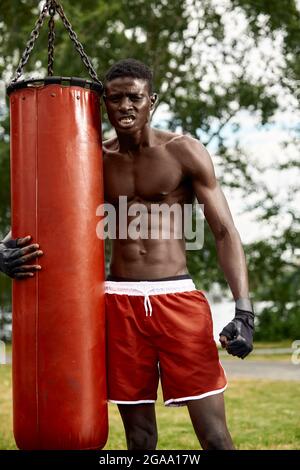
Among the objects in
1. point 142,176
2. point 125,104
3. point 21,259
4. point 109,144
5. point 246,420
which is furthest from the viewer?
point 246,420

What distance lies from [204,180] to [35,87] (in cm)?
76

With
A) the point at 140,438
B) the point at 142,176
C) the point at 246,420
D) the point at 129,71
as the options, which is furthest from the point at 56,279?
the point at 246,420

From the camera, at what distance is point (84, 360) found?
2.72 meters

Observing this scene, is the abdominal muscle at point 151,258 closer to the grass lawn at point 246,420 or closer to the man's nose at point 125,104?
the man's nose at point 125,104

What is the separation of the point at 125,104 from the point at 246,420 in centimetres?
380

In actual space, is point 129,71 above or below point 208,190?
above

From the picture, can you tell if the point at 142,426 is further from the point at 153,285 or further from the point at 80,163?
the point at 80,163

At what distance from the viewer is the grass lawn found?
4.95 meters

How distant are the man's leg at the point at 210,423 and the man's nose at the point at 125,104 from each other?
3.89ft

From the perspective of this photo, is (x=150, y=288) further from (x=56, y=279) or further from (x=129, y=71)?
(x=129, y=71)

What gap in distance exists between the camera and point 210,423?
8.94ft

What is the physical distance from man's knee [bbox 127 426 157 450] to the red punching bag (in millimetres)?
178

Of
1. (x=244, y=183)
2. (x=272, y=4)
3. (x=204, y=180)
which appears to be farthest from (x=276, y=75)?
(x=204, y=180)

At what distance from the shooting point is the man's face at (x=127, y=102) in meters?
2.81
